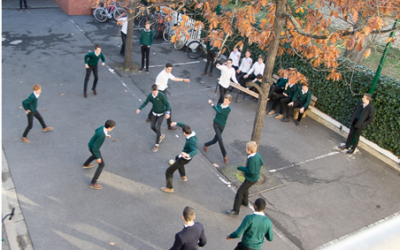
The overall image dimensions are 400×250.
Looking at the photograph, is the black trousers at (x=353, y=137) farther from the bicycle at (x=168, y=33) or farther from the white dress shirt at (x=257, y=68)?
the bicycle at (x=168, y=33)

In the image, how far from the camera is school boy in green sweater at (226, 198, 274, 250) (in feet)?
17.1

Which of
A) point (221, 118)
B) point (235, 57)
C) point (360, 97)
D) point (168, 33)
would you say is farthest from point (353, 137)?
point (168, 33)

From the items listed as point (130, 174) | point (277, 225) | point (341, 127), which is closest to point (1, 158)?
point (130, 174)

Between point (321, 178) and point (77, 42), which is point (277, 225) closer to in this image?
point (321, 178)

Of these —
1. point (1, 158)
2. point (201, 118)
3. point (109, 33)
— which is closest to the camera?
point (1, 158)

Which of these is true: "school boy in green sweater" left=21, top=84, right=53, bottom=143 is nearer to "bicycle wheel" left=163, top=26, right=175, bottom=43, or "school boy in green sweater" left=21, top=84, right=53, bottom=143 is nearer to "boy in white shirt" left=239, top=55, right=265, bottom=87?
"boy in white shirt" left=239, top=55, right=265, bottom=87

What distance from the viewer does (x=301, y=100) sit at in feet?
37.3

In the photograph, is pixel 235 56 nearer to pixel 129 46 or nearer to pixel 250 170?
pixel 129 46

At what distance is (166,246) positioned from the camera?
643 centimetres

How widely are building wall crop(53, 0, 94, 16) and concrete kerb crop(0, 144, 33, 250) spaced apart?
13.2 meters

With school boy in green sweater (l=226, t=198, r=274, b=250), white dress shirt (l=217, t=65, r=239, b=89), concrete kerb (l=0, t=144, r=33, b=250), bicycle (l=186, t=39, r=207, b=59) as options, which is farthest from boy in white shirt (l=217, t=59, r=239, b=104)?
concrete kerb (l=0, t=144, r=33, b=250)

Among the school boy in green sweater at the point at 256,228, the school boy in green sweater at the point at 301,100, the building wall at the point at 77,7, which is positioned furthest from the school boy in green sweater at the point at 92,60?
the building wall at the point at 77,7

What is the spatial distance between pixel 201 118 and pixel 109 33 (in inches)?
347

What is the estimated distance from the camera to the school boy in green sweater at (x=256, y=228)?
17.1 ft
